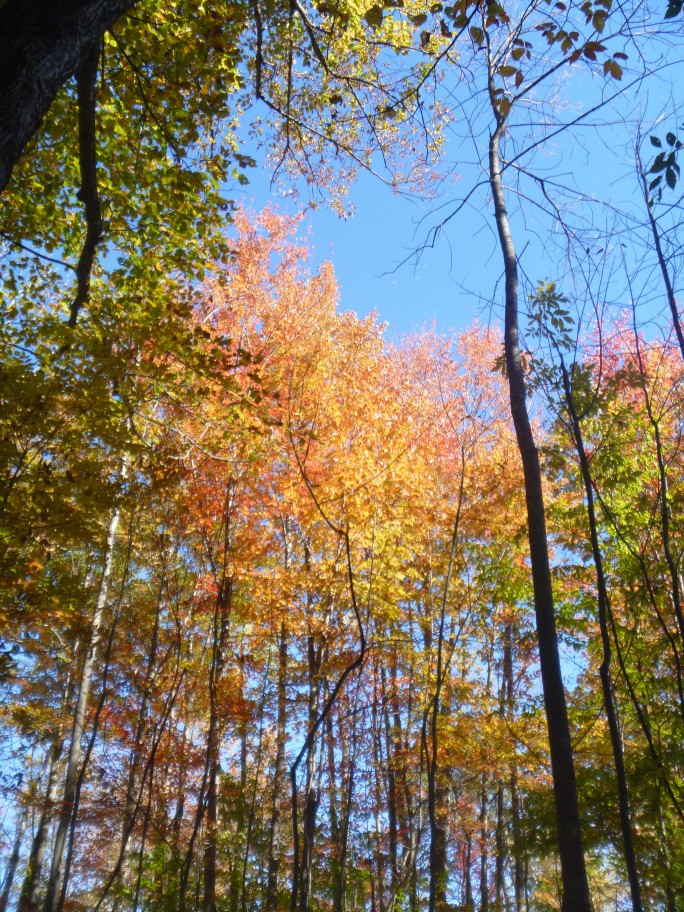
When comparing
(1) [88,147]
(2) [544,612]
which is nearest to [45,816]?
(2) [544,612]

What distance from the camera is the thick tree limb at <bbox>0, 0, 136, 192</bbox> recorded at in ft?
5.92

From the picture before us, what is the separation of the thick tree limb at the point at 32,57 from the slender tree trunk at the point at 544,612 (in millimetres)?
2680

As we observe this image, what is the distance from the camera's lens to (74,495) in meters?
5.49

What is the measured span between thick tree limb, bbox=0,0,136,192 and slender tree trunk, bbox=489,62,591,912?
8.79 feet

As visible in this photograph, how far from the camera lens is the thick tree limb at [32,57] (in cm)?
180

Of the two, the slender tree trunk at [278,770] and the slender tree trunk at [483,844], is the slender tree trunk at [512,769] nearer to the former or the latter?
the slender tree trunk at [483,844]

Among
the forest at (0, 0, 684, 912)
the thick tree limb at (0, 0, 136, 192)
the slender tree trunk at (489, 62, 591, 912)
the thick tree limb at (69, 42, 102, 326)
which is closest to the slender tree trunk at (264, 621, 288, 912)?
the forest at (0, 0, 684, 912)

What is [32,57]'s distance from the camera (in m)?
1.85

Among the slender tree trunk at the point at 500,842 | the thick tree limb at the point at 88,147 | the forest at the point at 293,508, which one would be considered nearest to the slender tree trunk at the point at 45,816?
the forest at the point at 293,508

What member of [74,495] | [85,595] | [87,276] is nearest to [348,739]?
[85,595]

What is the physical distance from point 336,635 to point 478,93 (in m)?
5.84

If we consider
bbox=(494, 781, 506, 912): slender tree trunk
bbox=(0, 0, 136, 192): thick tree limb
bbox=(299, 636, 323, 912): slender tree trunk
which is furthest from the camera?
bbox=(494, 781, 506, 912): slender tree trunk

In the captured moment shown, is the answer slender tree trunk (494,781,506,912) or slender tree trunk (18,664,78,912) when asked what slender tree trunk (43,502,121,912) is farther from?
slender tree trunk (494,781,506,912)

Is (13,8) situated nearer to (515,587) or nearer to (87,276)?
(87,276)
